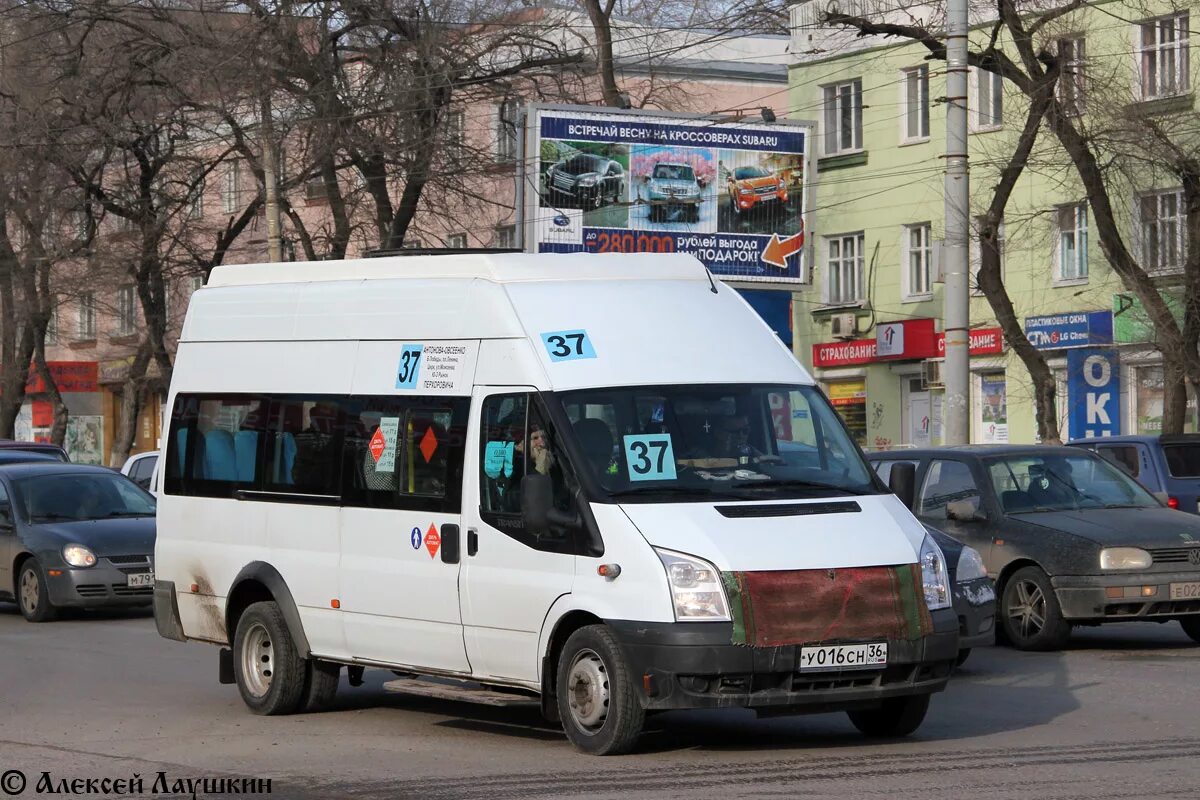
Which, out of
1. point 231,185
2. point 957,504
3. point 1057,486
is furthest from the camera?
point 231,185

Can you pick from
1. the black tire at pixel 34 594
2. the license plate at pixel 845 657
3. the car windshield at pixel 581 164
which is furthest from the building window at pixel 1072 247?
the license plate at pixel 845 657

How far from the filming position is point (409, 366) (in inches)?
417

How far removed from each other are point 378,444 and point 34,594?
31.1ft

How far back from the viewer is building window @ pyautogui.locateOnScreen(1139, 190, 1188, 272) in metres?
28.8

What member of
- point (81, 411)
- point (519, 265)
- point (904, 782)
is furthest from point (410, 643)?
point (81, 411)

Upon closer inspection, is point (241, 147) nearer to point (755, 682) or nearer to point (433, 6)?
point (433, 6)

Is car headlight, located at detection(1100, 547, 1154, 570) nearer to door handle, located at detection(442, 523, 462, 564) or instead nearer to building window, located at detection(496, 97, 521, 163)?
door handle, located at detection(442, 523, 462, 564)

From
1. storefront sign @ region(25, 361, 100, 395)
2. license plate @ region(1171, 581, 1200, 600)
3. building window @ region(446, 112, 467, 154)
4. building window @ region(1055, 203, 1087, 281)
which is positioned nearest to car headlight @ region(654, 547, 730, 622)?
A: license plate @ region(1171, 581, 1200, 600)

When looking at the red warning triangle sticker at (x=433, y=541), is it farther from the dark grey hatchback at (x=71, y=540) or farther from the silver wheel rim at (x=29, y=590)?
the silver wheel rim at (x=29, y=590)

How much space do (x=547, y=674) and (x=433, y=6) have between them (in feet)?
79.4

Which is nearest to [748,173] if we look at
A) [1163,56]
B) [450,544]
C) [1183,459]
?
[1163,56]

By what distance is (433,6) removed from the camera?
32281 mm

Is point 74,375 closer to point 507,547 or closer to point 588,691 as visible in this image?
point 507,547

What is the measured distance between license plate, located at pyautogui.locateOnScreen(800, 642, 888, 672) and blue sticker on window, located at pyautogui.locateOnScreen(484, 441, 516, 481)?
73.8 inches
